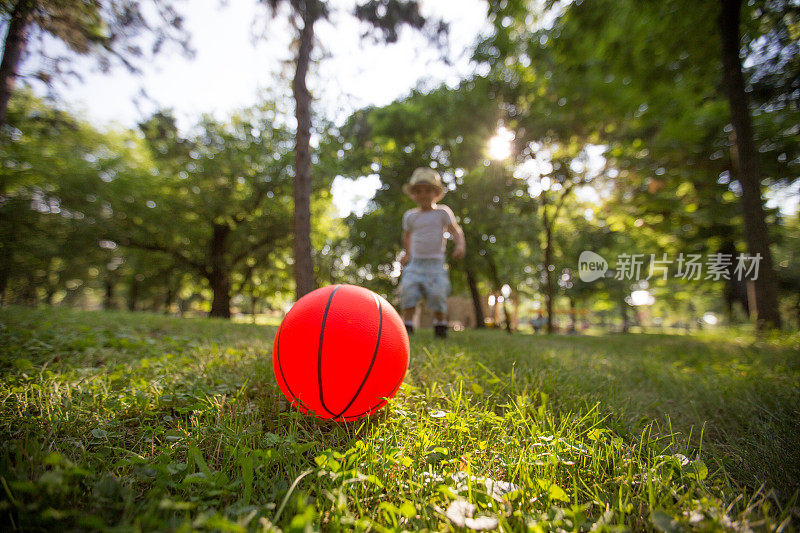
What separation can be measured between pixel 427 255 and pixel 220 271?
16457 mm

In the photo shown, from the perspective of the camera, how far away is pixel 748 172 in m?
6.96

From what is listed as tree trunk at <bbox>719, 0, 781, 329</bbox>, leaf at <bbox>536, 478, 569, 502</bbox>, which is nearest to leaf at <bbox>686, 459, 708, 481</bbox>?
leaf at <bbox>536, 478, 569, 502</bbox>

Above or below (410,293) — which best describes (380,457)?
below

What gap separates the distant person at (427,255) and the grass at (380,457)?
2221 millimetres

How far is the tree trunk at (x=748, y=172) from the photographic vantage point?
22.3 ft

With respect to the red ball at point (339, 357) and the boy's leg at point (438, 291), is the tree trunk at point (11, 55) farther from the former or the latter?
the boy's leg at point (438, 291)

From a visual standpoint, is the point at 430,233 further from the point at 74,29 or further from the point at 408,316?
the point at 74,29

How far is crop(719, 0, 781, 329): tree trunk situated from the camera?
6.80 meters

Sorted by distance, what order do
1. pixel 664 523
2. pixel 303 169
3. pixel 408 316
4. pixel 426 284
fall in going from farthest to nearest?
pixel 303 169 < pixel 426 284 < pixel 408 316 < pixel 664 523

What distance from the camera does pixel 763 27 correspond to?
7.41 meters

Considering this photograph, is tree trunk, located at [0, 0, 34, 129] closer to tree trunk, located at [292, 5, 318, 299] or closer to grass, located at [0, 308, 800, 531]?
tree trunk, located at [292, 5, 318, 299]

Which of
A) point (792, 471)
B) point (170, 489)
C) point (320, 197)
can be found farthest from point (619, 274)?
point (320, 197)

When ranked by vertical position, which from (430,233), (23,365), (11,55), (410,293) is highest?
(11,55)

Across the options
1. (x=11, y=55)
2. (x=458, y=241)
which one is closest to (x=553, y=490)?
(x=458, y=241)
